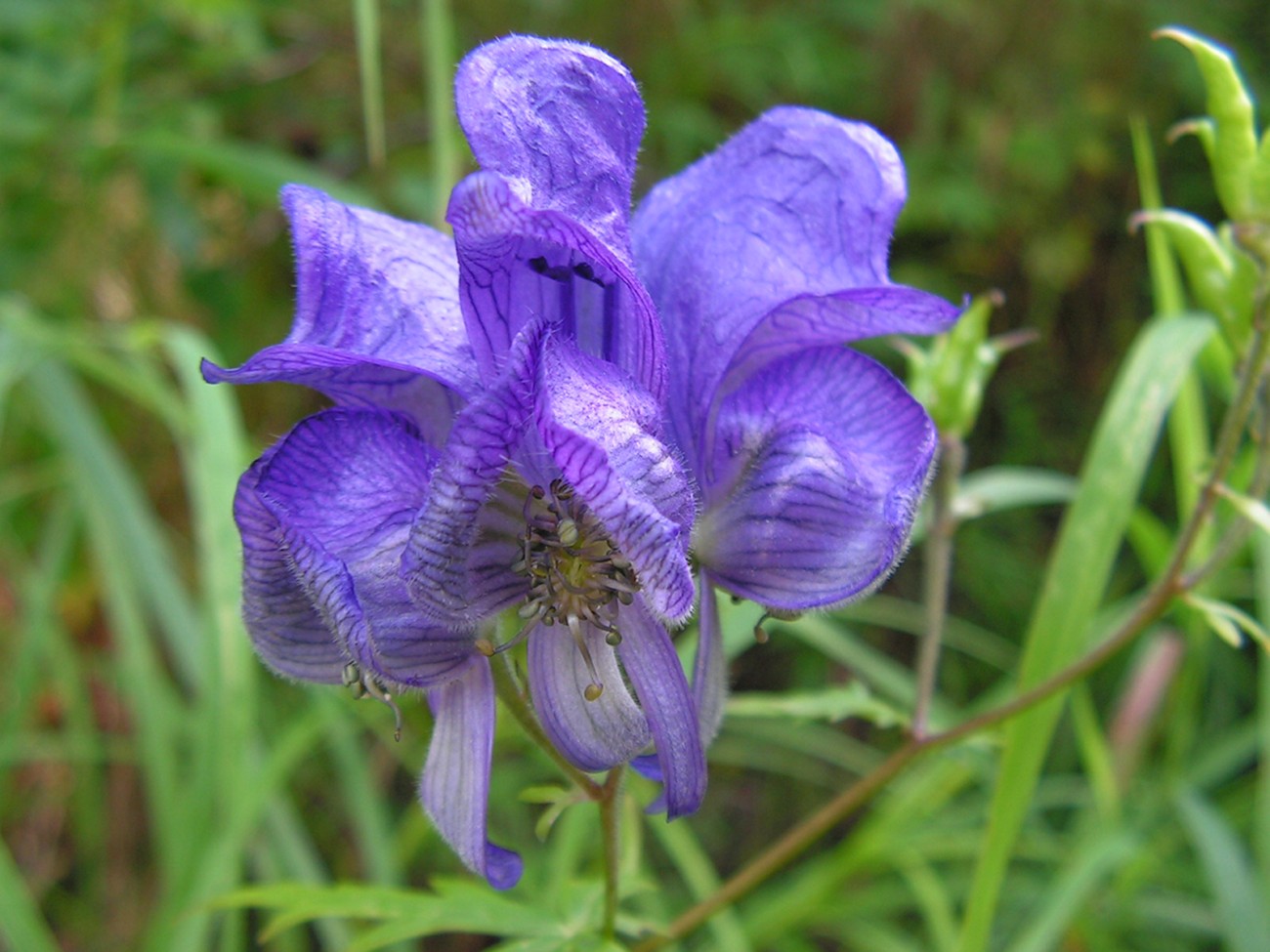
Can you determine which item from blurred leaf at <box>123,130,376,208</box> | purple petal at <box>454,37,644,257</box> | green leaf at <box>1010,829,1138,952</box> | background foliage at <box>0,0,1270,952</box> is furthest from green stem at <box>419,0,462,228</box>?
green leaf at <box>1010,829,1138,952</box>

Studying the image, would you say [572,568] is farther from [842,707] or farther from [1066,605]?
[1066,605]

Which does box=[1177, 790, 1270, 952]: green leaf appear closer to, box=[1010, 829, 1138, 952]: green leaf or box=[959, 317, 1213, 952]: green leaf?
box=[1010, 829, 1138, 952]: green leaf

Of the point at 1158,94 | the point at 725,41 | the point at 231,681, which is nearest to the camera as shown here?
the point at 231,681

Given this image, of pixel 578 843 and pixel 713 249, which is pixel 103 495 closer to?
pixel 578 843

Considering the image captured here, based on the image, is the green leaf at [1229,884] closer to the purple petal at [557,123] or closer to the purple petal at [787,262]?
the purple petal at [787,262]

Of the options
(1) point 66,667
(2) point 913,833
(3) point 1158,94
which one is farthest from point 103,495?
(3) point 1158,94

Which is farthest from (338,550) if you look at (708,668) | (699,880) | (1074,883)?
(1074,883)
